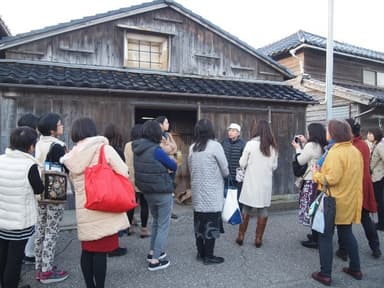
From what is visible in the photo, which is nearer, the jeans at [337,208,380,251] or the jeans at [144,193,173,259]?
the jeans at [144,193,173,259]

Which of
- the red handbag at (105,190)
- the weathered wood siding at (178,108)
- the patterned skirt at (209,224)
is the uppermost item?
the weathered wood siding at (178,108)

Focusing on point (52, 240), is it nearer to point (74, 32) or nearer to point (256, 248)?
point (256, 248)

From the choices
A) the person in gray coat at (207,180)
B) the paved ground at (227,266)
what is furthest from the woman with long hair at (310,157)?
the person in gray coat at (207,180)

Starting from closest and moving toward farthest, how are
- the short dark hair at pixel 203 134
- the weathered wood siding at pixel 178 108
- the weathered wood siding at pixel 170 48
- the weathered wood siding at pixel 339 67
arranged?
the short dark hair at pixel 203 134
the weathered wood siding at pixel 178 108
the weathered wood siding at pixel 170 48
the weathered wood siding at pixel 339 67

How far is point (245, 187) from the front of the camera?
190 inches

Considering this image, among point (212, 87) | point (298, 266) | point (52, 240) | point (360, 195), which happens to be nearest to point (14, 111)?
point (52, 240)

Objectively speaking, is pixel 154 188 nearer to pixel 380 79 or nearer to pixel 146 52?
pixel 146 52

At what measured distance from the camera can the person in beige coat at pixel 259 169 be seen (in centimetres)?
475

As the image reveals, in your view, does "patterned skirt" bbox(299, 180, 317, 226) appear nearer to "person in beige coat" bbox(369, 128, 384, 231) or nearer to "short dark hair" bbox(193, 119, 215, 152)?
"short dark hair" bbox(193, 119, 215, 152)

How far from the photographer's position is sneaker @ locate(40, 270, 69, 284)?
363 centimetres

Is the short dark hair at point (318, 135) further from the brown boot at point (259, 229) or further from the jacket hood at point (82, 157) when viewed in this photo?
the jacket hood at point (82, 157)

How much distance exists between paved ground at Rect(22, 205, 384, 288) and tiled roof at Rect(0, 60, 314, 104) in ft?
9.41

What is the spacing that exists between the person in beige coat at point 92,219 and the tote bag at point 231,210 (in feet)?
5.44

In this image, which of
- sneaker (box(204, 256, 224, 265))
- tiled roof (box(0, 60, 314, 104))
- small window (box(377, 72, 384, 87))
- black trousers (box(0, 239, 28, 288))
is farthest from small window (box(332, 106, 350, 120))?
black trousers (box(0, 239, 28, 288))
